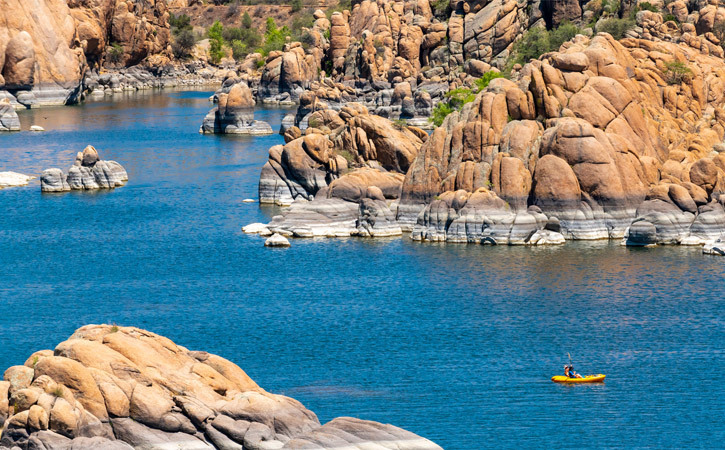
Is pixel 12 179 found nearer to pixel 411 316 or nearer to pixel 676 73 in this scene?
pixel 411 316

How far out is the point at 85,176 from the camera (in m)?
122

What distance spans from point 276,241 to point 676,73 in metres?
43.7

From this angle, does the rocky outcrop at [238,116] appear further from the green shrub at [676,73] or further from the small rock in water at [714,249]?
the small rock in water at [714,249]

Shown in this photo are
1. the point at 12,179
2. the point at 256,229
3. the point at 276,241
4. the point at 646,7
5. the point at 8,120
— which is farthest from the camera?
the point at 8,120

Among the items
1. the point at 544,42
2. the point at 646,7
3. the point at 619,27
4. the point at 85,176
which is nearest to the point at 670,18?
the point at 619,27

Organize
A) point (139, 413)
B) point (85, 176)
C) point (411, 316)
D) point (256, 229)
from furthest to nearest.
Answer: point (85, 176) → point (256, 229) → point (411, 316) → point (139, 413)

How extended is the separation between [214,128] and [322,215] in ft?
270

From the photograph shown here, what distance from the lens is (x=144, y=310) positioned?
7369 cm

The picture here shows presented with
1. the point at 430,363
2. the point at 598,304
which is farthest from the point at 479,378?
the point at 598,304

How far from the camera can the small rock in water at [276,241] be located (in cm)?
9206

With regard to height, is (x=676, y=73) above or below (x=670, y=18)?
below

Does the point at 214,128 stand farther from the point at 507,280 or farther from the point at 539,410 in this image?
the point at 539,410

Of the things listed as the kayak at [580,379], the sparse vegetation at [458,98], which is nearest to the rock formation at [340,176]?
the sparse vegetation at [458,98]

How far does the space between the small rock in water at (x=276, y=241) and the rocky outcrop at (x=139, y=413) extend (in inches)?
1904
